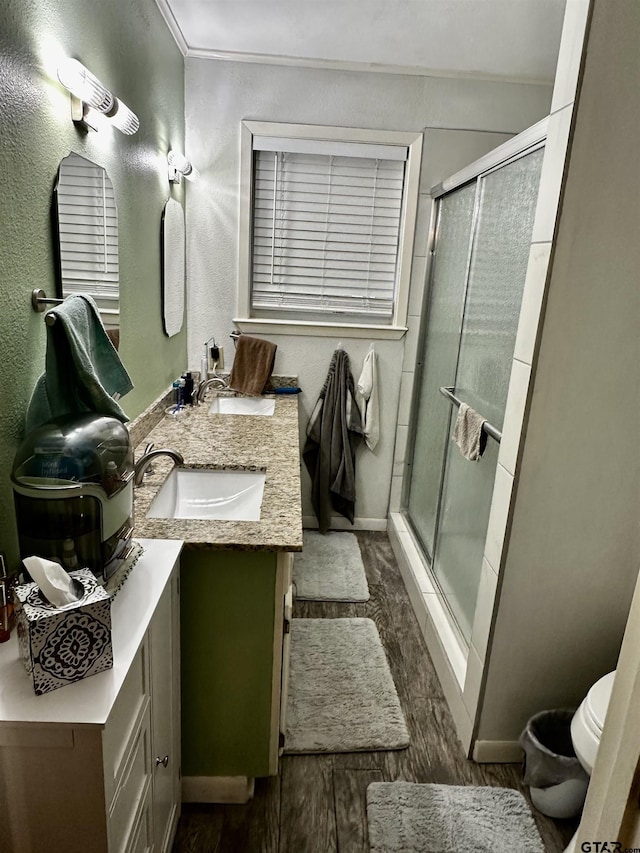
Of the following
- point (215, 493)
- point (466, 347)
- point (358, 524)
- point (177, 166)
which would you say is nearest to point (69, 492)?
point (215, 493)

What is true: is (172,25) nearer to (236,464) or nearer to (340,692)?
(236,464)

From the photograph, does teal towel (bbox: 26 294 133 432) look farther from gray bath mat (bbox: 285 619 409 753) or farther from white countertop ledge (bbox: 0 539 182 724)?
gray bath mat (bbox: 285 619 409 753)

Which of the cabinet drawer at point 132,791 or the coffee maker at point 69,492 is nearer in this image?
the cabinet drawer at point 132,791

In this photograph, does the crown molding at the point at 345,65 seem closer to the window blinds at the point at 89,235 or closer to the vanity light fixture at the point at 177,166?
the vanity light fixture at the point at 177,166

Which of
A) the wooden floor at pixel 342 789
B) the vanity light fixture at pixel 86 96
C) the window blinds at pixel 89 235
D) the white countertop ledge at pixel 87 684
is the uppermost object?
the vanity light fixture at pixel 86 96

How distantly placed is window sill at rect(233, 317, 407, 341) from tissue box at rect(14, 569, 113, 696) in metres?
2.24

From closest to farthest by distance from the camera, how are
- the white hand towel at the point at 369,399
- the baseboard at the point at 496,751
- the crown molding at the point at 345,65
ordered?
the baseboard at the point at 496,751, the crown molding at the point at 345,65, the white hand towel at the point at 369,399

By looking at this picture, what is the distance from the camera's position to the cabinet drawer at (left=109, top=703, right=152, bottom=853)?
93 centimetres

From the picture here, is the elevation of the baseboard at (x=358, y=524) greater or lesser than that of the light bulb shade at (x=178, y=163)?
lesser

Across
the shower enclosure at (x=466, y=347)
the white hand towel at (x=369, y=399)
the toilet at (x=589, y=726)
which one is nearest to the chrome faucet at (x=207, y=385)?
the white hand towel at (x=369, y=399)

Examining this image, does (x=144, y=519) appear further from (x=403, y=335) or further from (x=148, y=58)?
(x=403, y=335)

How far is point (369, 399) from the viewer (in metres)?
3.09

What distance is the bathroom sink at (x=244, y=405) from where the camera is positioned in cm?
293

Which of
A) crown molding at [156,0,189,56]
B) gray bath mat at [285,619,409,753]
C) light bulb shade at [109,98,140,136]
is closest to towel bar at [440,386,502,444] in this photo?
gray bath mat at [285,619,409,753]
